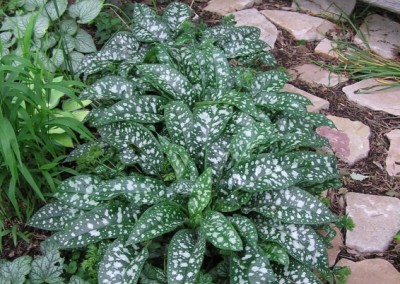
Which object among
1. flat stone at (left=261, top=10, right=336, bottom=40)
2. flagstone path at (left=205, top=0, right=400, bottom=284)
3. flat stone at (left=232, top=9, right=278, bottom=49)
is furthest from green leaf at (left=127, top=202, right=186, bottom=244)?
flat stone at (left=261, top=10, right=336, bottom=40)

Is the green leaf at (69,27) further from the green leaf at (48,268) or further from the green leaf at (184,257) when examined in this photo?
the green leaf at (184,257)

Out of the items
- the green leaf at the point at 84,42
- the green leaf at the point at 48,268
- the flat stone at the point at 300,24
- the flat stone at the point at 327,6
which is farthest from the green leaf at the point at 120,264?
the flat stone at the point at 327,6

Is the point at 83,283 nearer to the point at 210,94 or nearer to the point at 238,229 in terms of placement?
the point at 238,229

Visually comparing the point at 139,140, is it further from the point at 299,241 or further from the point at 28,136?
the point at 299,241

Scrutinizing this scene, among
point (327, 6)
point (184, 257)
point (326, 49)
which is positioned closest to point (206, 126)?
point (184, 257)

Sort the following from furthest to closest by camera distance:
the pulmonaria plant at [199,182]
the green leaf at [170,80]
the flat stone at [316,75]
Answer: the flat stone at [316,75], the green leaf at [170,80], the pulmonaria plant at [199,182]

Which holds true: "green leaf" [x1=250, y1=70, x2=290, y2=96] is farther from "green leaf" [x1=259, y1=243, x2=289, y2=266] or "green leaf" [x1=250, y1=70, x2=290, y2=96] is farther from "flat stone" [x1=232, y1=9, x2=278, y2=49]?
"green leaf" [x1=259, y1=243, x2=289, y2=266]
